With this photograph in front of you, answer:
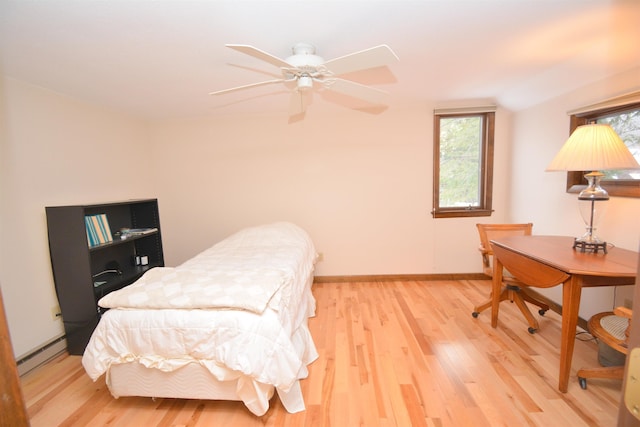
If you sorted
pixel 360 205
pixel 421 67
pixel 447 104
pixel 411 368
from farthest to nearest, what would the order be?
pixel 360 205
pixel 447 104
pixel 421 67
pixel 411 368

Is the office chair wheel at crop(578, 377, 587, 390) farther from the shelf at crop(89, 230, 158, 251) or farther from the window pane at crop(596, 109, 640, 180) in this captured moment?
the shelf at crop(89, 230, 158, 251)

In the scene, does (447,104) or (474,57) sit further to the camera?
(447,104)

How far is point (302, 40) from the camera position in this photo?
1640 millimetres

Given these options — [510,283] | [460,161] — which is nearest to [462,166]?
[460,161]

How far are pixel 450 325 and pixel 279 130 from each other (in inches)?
109

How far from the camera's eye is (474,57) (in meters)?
1.98

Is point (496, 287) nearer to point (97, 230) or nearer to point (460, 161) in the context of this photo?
point (460, 161)

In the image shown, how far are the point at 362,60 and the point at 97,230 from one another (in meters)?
2.54

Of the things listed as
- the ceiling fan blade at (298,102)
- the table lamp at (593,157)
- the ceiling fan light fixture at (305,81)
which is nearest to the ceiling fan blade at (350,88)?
the ceiling fan light fixture at (305,81)

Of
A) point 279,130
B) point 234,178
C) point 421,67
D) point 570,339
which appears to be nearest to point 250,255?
point 234,178

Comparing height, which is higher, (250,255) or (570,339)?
(250,255)

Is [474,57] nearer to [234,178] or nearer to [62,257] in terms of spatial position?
[234,178]

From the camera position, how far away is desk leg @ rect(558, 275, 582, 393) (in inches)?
61.0

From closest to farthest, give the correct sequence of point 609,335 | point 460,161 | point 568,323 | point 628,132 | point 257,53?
point 257,53 < point 609,335 < point 568,323 < point 628,132 < point 460,161
